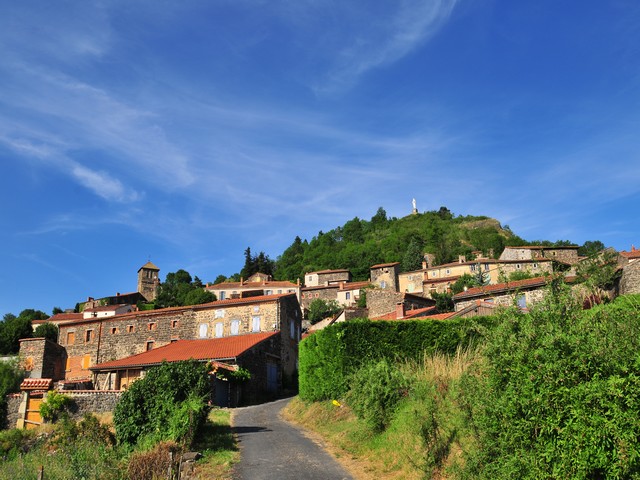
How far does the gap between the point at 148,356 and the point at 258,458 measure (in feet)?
84.5

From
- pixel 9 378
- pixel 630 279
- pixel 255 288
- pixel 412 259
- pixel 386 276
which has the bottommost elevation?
pixel 9 378

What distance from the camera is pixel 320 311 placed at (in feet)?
245

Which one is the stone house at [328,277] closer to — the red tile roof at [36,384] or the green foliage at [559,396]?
the red tile roof at [36,384]

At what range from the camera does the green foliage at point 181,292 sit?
258 ft

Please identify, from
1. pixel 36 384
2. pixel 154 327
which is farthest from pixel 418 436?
pixel 154 327

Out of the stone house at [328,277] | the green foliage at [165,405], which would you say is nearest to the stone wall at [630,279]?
the green foliage at [165,405]

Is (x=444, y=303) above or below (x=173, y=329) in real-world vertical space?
above

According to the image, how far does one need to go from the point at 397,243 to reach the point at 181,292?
4617cm

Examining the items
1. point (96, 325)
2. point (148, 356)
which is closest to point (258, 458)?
point (148, 356)

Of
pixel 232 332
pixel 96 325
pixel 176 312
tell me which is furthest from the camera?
pixel 96 325

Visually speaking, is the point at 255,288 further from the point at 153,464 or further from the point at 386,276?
the point at 153,464

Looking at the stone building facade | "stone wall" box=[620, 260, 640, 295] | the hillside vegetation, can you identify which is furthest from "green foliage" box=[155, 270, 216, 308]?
the hillside vegetation

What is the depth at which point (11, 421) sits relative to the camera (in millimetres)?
21562

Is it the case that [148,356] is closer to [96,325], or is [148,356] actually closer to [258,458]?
[96,325]
